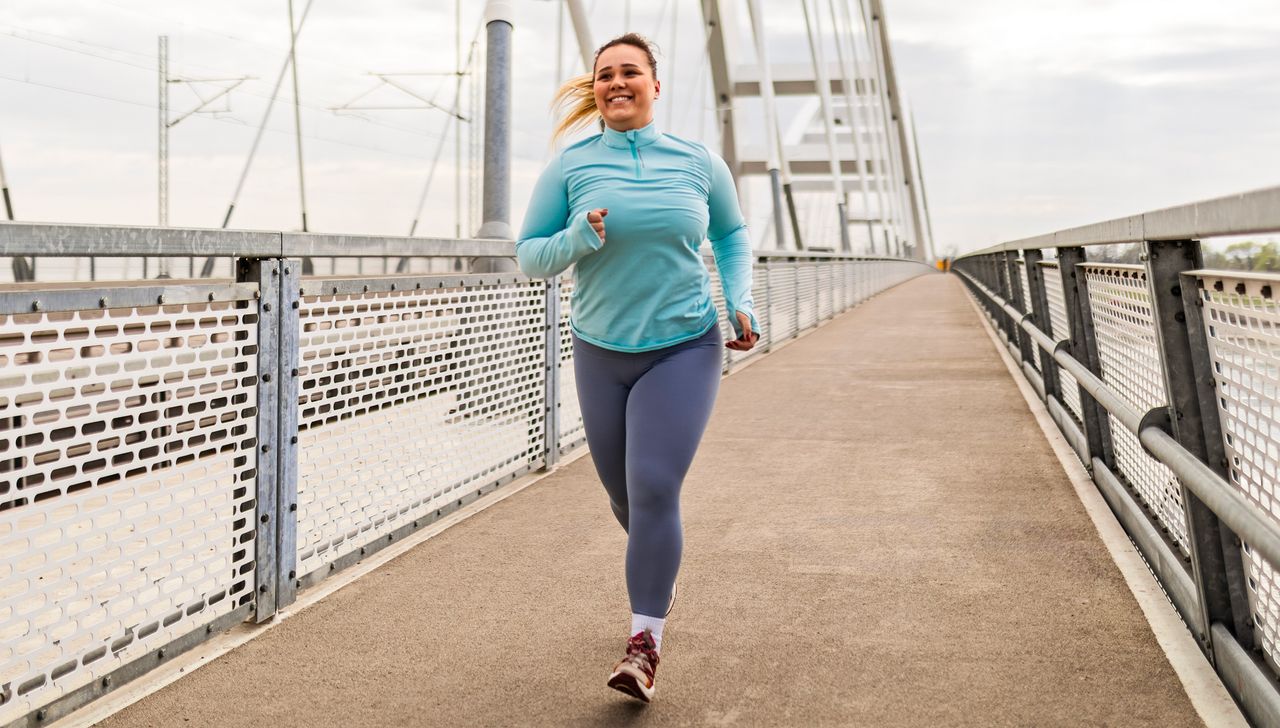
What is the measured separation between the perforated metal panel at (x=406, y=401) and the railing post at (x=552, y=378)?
12 cm

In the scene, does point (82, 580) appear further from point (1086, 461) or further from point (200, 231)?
point (1086, 461)

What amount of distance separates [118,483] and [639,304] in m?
1.42

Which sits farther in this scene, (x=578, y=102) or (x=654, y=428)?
(x=578, y=102)

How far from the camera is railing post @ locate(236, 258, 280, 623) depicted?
11.3 feet

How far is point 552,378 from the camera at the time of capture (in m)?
6.10

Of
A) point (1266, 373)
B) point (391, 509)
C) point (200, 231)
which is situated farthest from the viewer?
point (391, 509)

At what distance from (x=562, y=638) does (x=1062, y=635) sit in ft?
4.75

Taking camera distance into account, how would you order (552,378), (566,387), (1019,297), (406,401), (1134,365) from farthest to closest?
(1019,297) → (566,387) → (552,378) → (406,401) → (1134,365)

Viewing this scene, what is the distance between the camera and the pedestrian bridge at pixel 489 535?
2680mm

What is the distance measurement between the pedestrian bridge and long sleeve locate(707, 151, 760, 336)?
0.99 metres

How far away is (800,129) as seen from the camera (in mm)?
56188

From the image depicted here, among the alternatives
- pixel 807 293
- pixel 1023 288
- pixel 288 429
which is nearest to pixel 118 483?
pixel 288 429

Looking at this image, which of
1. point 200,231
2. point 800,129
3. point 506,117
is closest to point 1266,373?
point 200,231

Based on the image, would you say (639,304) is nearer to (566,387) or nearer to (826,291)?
(566,387)
